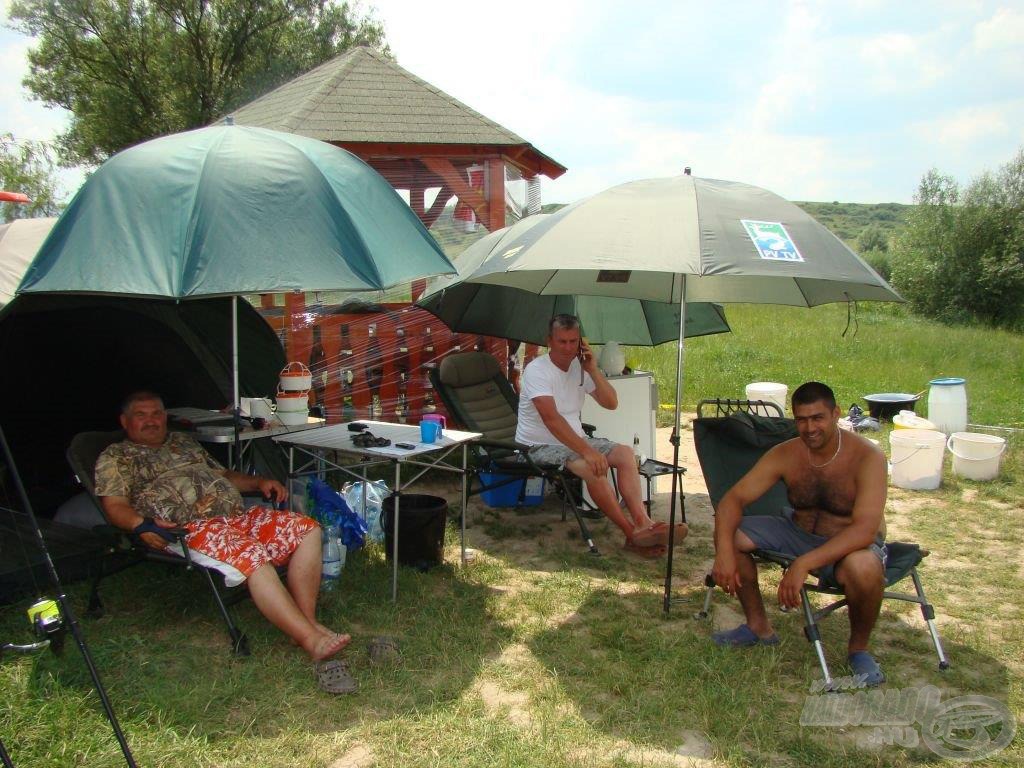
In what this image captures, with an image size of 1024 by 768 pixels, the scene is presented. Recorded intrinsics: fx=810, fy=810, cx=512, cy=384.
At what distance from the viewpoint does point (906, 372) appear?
11984 mm

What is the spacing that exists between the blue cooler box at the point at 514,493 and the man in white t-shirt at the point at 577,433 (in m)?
0.71

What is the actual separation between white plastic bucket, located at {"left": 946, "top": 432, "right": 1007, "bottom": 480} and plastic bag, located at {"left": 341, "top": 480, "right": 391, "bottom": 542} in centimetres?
452

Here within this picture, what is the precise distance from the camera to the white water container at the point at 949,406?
7520 mm

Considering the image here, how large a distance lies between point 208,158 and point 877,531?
3.19 metres

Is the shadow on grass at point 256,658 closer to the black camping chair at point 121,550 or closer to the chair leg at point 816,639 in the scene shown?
the black camping chair at point 121,550

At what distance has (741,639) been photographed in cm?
351

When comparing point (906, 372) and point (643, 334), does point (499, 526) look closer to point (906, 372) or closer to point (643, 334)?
point (643, 334)

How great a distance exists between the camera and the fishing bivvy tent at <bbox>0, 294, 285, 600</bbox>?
439cm

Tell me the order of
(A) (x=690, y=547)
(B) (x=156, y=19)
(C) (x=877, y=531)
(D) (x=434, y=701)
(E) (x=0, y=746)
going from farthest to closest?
1. (B) (x=156, y=19)
2. (A) (x=690, y=547)
3. (C) (x=877, y=531)
4. (D) (x=434, y=701)
5. (E) (x=0, y=746)

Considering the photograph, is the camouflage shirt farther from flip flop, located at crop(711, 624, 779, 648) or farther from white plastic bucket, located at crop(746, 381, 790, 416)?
white plastic bucket, located at crop(746, 381, 790, 416)

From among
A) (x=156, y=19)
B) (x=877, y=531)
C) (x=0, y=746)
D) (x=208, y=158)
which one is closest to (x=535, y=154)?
(x=208, y=158)

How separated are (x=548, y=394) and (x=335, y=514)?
1.41m

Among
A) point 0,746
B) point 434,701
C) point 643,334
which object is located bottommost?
point 434,701

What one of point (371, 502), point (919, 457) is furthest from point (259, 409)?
point (919, 457)
